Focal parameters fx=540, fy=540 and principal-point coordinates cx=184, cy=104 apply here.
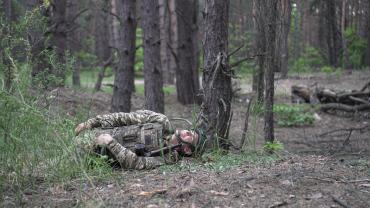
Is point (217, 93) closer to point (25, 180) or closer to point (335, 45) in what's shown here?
point (25, 180)

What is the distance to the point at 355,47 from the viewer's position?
27297 mm

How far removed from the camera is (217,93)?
7680 mm

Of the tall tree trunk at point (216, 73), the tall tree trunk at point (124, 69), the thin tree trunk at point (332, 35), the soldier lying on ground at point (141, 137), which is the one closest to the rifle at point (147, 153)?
the soldier lying on ground at point (141, 137)

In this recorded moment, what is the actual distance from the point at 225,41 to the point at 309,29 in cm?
3878

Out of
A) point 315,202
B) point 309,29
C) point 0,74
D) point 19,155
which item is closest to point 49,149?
point 19,155

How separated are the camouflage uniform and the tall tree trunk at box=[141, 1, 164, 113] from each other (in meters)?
3.69

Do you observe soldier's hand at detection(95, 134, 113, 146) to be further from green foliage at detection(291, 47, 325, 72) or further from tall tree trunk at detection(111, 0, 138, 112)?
green foliage at detection(291, 47, 325, 72)

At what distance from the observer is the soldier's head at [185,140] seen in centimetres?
679

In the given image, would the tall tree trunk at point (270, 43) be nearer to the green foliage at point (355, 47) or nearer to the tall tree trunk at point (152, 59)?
the tall tree trunk at point (152, 59)

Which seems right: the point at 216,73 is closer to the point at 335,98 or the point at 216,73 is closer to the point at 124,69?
the point at 124,69

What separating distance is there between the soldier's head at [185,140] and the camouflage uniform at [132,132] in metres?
0.19

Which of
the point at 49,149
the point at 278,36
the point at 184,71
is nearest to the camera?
the point at 49,149

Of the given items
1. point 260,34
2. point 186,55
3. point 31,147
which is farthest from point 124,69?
point 31,147

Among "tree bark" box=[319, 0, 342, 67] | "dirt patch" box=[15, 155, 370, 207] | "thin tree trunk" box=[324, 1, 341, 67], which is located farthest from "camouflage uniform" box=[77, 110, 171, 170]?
"thin tree trunk" box=[324, 1, 341, 67]
